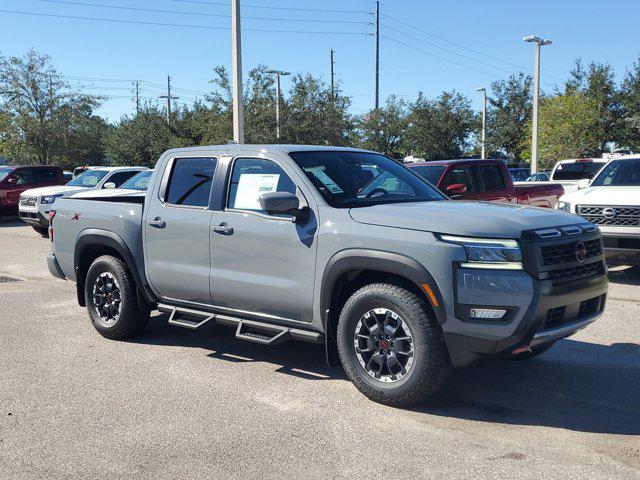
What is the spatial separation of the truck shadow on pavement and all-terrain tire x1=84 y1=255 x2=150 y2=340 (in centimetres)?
23

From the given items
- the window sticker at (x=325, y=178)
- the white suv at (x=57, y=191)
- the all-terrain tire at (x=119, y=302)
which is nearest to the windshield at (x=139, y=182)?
the white suv at (x=57, y=191)

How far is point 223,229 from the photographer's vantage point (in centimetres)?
559

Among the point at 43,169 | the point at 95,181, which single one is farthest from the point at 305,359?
the point at 43,169

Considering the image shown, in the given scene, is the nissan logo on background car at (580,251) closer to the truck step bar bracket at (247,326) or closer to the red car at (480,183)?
the truck step bar bracket at (247,326)

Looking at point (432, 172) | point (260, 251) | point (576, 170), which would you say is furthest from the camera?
point (576, 170)

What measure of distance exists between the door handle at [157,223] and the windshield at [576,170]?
14.9 meters

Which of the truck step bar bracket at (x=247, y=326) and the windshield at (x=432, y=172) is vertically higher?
the windshield at (x=432, y=172)

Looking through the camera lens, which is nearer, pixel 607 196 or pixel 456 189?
pixel 607 196

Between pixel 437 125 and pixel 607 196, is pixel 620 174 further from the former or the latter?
pixel 437 125

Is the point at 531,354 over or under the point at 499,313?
under

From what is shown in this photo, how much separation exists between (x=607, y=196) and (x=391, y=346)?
6283 millimetres

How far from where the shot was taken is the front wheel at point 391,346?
14.8 ft

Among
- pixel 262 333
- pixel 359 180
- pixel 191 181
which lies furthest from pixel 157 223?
pixel 359 180

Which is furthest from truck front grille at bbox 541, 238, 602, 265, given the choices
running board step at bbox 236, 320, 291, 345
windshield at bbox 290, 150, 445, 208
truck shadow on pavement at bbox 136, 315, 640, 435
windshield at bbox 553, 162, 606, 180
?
windshield at bbox 553, 162, 606, 180
